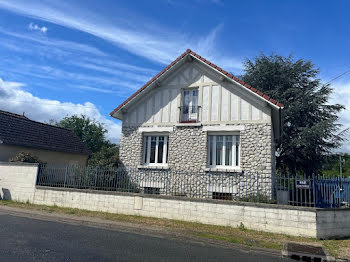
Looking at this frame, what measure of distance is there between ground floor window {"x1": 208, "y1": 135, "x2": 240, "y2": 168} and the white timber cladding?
31.9 inches

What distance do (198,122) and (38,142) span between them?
1116 cm

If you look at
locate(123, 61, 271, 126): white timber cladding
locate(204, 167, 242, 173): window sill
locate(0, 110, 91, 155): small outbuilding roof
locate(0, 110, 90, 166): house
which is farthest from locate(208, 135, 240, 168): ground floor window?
locate(0, 110, 91, 155): small outbuilding roof

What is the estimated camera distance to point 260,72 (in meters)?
24.6

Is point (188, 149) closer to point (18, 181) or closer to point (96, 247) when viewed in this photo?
point (96, 247)

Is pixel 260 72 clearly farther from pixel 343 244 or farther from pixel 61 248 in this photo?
pixel 61 248

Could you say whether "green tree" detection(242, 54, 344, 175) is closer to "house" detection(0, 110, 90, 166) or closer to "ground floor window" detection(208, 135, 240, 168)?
"ground floor window" detection(208, 135, 240, 168)

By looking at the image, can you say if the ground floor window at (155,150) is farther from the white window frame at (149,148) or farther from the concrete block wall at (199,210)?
the concrete block wall at (199,210)

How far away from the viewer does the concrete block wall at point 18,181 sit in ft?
42.4

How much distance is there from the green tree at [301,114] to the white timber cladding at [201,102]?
9.59 meters

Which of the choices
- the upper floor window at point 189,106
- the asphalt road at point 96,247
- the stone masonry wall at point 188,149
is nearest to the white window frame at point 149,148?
the stone masonry wall at point 188,149

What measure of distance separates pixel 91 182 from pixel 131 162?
279 cm

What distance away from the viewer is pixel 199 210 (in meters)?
9.65

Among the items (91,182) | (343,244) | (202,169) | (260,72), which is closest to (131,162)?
(91,182)

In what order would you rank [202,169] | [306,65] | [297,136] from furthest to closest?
[306,65] < [297,136] < [202,169]
